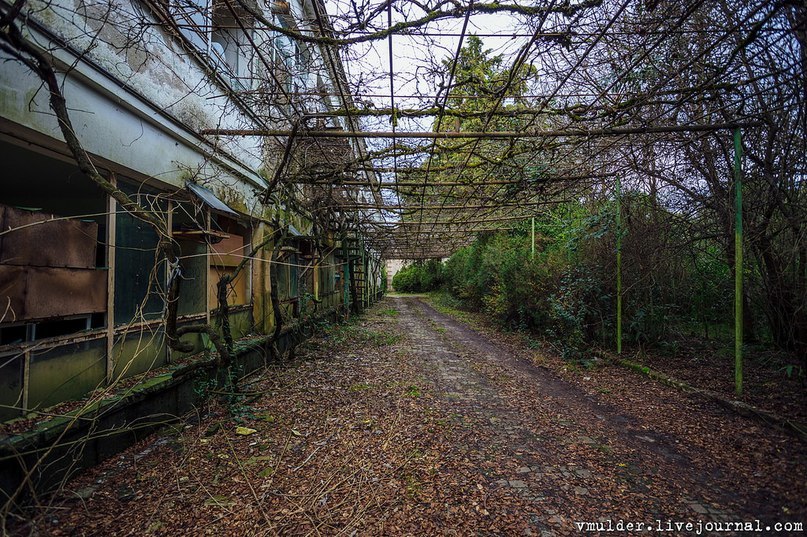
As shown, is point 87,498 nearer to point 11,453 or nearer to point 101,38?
point 11,453

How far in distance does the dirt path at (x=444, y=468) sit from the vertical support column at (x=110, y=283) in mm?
942

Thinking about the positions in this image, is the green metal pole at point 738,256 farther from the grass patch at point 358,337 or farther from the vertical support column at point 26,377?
the vertical support column at point 26,377

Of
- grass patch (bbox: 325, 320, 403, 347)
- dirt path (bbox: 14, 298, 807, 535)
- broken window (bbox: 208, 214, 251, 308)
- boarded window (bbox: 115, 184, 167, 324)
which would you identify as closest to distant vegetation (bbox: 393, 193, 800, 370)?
dirt path (bbox: 14, 298, 807, 535)

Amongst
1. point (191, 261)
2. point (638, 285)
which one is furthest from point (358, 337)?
point (638, 285)

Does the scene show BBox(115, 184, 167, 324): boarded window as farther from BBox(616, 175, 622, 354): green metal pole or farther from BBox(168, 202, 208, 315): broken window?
BBox(616, 175, 622, 354): green metal pole

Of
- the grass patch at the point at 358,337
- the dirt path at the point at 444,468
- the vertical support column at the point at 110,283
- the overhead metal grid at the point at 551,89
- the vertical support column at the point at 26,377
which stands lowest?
the grass patch at the point at 358,337

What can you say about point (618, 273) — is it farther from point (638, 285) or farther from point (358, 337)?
point (358, 337)

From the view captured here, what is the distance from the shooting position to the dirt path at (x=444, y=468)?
2.25 meters

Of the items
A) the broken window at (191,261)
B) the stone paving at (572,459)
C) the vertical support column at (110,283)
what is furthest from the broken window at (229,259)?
the stone paving at (572,459)

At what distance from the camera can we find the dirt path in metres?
2.25

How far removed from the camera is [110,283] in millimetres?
3520

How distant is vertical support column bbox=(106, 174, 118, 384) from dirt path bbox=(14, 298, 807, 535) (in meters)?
0.94

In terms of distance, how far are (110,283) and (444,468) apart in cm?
355

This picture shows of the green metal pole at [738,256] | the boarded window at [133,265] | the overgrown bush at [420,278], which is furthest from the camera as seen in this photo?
the overgrown bush at [420,278]
